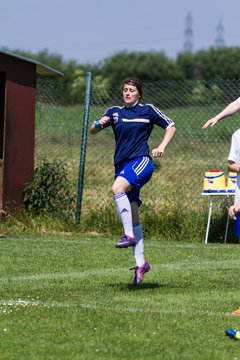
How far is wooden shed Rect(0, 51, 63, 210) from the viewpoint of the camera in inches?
602

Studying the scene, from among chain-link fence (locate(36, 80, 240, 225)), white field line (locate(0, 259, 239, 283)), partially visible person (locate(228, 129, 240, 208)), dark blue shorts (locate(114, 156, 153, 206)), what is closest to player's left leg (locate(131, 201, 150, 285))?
dark blue shorts (locate(114, 156, 153, 206))

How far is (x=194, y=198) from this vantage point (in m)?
15.4

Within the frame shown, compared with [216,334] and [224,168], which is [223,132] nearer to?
[224,168]

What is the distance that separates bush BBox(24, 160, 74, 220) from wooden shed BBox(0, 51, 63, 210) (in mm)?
211

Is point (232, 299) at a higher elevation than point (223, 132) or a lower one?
lower

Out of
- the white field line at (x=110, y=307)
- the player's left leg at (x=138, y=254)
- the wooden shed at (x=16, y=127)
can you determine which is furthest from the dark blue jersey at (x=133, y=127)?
the wooden shed at (x=16, y=127)

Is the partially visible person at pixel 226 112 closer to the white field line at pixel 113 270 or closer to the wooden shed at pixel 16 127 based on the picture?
the white field line at pixel 113 270

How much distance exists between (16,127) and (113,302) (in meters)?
7.45

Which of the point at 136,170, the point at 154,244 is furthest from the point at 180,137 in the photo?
the point at 136,170

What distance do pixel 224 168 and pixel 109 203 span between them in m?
3.18

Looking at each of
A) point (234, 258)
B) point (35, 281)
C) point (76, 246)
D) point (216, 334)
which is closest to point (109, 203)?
point (76, 246)

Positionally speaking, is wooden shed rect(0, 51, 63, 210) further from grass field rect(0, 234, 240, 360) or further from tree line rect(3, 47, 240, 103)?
tree line rect(3, 47, 240, 103)

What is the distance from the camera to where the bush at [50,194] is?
15.3m

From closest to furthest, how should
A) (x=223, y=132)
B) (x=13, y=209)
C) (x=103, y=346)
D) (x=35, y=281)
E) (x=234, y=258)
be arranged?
(x=103, y=346)
(x=35, y=281)
(x=234, y=258)
(x=13, y=209)
(x=223, y=132)
